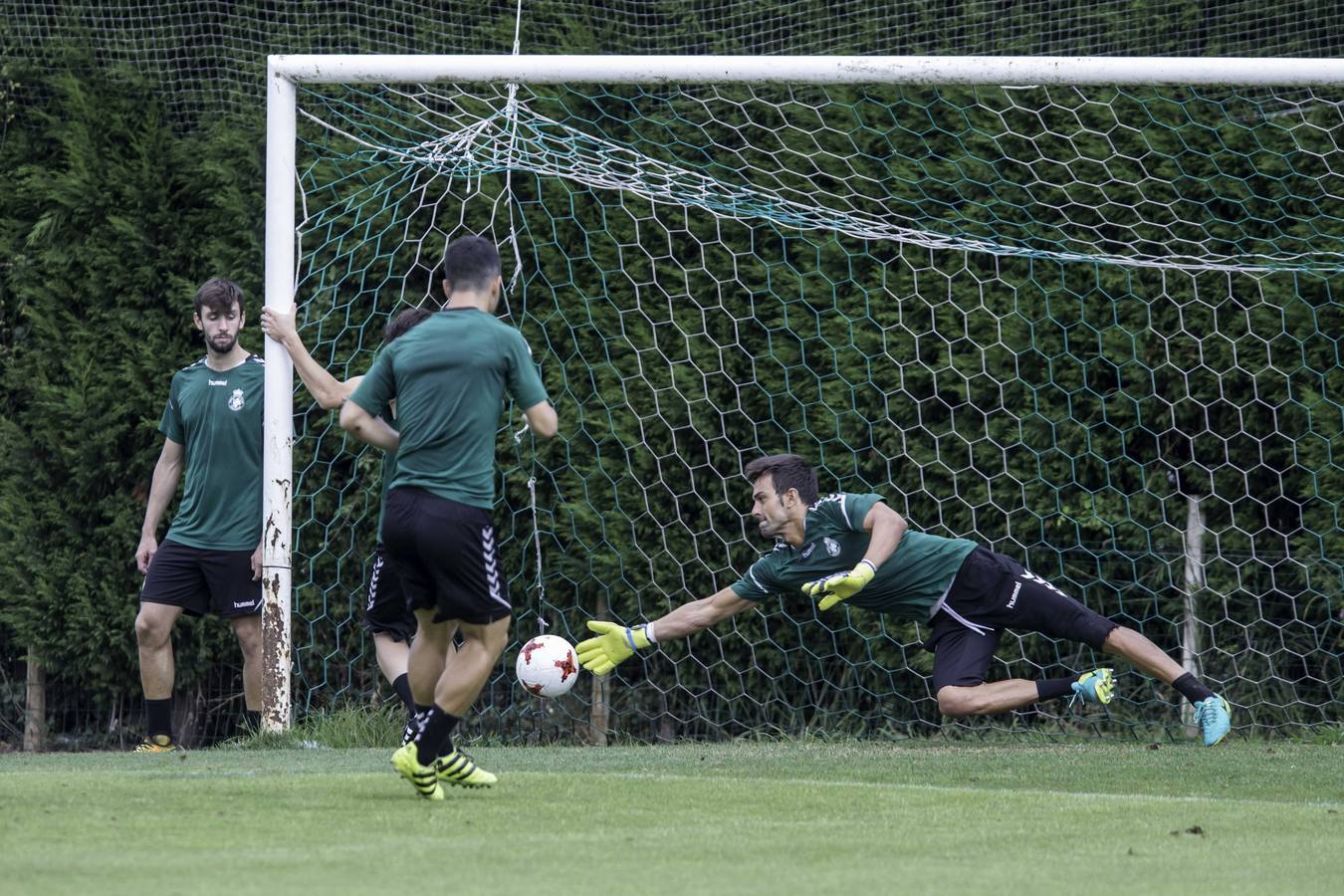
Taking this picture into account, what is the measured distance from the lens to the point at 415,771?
15.8 feet

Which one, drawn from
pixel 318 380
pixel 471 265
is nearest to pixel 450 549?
pixel 471 265

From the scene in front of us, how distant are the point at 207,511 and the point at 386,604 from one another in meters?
1.25

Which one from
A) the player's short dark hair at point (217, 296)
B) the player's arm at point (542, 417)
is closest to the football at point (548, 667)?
the player's short dark hair at point (217, 296)

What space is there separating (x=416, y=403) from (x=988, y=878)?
2.16m

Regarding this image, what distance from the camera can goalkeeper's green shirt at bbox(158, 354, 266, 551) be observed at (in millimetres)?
7562

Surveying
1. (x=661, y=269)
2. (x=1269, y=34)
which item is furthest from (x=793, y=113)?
(x=1269, y=34)

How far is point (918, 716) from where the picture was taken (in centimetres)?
838

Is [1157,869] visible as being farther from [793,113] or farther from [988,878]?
[793,113]

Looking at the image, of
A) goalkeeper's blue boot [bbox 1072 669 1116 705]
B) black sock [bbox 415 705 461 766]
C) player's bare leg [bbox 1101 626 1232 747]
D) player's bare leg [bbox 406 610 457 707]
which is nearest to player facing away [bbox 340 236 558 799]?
black sock [bbox 415 705 461 766]

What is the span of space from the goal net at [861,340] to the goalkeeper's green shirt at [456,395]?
2.88 meters

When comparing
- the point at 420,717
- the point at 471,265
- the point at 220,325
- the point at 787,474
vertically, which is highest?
the point at 471,265

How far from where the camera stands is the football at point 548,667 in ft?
22.9

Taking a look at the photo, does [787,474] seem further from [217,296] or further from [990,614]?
[217,296]

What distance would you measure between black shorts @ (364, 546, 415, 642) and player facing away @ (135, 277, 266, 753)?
97 centimetres
